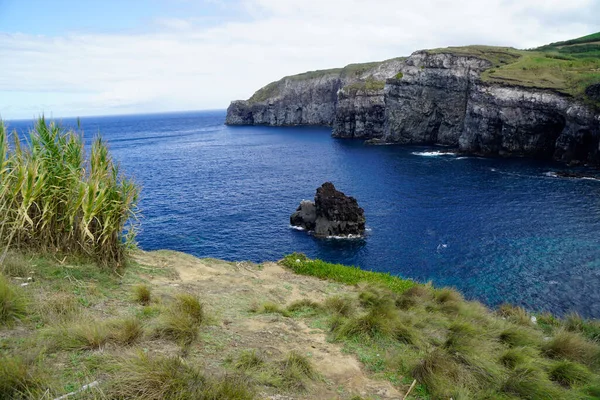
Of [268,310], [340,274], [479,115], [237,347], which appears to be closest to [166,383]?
[237,347]

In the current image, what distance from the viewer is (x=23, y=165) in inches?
516

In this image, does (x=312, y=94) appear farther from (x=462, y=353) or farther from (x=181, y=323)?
(x=181, y=323)

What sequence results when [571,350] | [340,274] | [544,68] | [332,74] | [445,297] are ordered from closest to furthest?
1. [571,350]
2. [445,297]
3. [340,274]
4. [544,68]
5. [332,74]

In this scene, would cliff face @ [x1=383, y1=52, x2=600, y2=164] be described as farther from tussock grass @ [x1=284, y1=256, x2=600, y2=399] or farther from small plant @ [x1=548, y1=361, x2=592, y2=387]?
small plant @ [x1=548, y1=361, x2=592, y2=387]

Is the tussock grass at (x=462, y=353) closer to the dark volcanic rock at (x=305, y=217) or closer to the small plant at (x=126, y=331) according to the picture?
the small plant at (x=126, y=331)


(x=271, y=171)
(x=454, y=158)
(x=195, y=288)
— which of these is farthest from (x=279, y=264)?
(x=454, y=158)

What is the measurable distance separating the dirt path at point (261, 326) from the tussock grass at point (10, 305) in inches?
177

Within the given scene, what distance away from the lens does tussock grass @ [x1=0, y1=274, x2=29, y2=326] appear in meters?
9.32

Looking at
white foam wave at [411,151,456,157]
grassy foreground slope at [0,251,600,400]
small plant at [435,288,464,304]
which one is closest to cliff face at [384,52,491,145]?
A: white foam wave at [411,151,456,157]

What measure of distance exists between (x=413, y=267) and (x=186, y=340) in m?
31.7

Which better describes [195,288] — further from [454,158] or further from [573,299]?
[454,158]

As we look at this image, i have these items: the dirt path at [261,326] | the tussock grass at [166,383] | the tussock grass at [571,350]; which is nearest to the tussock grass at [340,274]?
the dirt path at [261,326]

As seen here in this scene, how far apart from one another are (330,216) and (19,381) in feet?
143

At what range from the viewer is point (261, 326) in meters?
12.6
